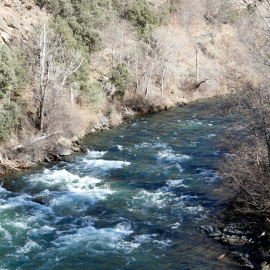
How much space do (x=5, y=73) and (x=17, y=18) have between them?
13.6 metres

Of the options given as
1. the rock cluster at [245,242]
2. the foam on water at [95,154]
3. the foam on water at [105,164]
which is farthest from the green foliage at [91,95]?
the rock cluster at [245,242]

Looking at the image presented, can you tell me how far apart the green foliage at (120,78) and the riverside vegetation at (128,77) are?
0.12 metres

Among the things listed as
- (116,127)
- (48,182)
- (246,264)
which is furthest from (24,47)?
(246,264)

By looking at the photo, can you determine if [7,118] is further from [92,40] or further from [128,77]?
[92,40]

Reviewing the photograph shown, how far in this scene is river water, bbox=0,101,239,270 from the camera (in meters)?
10.7

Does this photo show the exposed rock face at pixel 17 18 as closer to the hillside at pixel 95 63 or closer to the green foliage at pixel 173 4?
the hillside at pixel 95 63

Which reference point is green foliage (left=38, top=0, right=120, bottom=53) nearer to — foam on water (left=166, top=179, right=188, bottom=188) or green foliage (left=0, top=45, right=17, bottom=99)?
green foliage (left=0, top=45, right=17, bottom=99)

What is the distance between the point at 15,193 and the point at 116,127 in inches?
632

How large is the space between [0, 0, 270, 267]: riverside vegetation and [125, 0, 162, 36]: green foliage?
0.61ft

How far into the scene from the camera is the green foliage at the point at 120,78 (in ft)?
114

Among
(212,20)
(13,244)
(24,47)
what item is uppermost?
(212,20)

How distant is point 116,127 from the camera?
1219 inches

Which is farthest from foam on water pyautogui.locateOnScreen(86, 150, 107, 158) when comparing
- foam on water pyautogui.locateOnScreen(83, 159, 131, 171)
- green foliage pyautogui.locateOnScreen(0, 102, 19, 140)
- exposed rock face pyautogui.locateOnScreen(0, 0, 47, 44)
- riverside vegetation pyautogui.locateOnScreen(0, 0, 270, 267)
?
exposed rock face pyautogui.locateOnScreen(0, 0, 47, 44)

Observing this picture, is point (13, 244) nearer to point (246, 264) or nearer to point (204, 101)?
point (246, 264)
